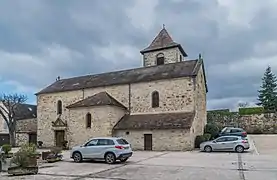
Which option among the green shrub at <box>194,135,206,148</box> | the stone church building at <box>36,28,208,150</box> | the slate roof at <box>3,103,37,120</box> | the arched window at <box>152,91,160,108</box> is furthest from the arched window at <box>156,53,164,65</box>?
the slate roof at <box>3,103,37,120</box>

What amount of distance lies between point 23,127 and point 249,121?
33525mm

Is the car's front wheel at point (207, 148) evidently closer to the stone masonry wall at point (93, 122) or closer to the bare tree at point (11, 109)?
the stone masonry wall at point (93, 122)

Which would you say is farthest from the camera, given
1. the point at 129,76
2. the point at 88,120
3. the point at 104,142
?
the point at 129,76

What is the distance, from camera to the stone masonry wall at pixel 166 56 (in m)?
40.2

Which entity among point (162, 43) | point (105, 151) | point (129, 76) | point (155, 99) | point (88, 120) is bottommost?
point (105, 151)

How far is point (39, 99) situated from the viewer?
40.2m

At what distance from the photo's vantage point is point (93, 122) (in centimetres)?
3134

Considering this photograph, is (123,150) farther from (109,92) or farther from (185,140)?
(109,92)

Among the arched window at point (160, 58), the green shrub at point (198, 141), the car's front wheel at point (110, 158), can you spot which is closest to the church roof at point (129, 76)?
the arched window at point (160, 58)

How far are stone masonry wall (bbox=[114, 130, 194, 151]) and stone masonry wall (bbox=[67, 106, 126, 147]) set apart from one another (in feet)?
10.6

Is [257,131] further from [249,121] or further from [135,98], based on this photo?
[135,98]

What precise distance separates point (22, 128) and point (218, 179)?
3881 cm

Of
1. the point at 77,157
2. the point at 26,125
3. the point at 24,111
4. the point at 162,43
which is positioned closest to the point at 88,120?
the point at 77,157

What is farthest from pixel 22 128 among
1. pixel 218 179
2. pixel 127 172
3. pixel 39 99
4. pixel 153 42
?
pixel 218 179
